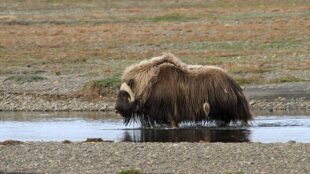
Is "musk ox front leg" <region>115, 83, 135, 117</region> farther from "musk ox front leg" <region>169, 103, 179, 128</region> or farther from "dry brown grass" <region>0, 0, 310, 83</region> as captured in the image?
"dry brown grass" <region>0, 0, 310, 83</region>

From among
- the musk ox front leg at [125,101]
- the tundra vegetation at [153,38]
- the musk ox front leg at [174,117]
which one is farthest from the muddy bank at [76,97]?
the musk ox front leg at [174,117]

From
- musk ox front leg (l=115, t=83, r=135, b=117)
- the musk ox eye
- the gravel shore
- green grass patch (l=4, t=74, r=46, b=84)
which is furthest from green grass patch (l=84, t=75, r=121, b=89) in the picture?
the gravel shore

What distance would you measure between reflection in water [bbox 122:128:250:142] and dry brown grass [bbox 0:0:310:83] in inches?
446

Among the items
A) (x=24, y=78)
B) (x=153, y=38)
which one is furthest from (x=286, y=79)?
(x=153, y=38)

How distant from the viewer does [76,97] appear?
92.3ft

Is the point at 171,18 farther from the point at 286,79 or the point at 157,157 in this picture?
the point at 157,157

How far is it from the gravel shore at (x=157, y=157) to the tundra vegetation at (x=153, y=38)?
37.6 ft

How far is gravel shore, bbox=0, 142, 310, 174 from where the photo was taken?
46.8 ft

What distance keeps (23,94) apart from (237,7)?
50.7m

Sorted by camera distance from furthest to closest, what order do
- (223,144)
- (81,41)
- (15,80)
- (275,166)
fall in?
1. (81,41)
2. (15,80)
3. (223,144)
4. (275,166)

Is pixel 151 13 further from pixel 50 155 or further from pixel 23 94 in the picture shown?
pixel 50 155

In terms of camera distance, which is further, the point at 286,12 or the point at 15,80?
the point at 286,12

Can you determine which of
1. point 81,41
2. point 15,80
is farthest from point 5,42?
point 15,80

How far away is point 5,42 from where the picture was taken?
160 feet
